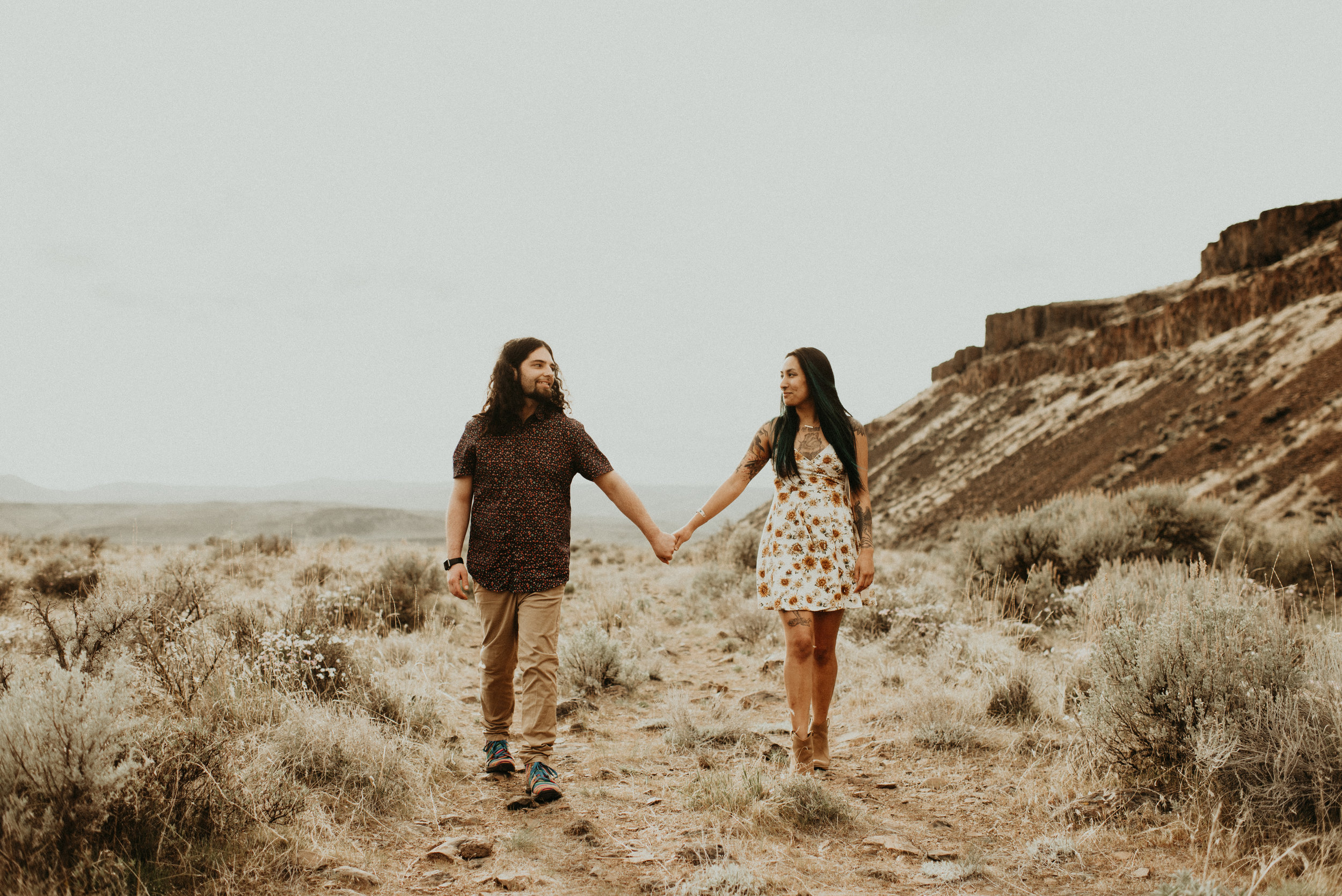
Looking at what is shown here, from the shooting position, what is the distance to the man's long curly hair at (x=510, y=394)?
404cm

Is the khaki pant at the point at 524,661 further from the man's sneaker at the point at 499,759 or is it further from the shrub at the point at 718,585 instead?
the shrub at the point at 718,585

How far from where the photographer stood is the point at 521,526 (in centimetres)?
395

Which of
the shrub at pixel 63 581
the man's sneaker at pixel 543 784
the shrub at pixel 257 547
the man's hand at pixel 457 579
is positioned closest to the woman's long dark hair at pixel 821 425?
the man's hand at pixel 457 579

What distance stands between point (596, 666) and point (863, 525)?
9.14 ft

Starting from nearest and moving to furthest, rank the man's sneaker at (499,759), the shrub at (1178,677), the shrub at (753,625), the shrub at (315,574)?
the shrub at (1178,677) → the man's sneaker at (499,759) → the shrub at (753,625) → the shrub at (315,574)

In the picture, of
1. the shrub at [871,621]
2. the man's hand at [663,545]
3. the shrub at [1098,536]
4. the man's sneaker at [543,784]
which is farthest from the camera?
the shrub at [1098,536]

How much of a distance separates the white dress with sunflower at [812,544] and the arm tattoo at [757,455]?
0.63ft

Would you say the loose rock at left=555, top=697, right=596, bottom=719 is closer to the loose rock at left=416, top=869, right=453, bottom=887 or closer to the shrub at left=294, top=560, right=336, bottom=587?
the loose rock at left=416, top=869, right=453, bottom=887

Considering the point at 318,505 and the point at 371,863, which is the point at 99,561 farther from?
the point at 318,505

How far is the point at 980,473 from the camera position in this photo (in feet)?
122

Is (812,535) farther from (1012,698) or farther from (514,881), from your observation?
(514,881)

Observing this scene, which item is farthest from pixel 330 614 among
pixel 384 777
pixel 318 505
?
pixel 318 505

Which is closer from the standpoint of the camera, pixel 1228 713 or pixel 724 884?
pixel 724 884

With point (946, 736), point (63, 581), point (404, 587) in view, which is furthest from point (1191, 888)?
point (63, 581)
